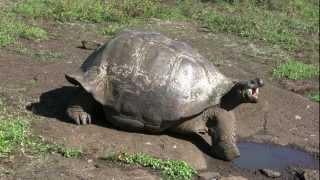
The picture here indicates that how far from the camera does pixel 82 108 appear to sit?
7.00m

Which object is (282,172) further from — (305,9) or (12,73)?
(305,9)

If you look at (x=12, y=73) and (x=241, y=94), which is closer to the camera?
(x=241, y=94)

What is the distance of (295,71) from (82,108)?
4.57 m

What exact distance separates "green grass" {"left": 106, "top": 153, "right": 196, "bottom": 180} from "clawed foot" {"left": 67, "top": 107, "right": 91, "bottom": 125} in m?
0.72

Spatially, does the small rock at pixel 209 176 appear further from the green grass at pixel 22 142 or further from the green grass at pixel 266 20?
the green grass at pixel 266 20

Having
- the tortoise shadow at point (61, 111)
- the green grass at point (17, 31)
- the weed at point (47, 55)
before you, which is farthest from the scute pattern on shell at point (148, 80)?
the green grass at point (17, 31)

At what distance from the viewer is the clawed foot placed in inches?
274

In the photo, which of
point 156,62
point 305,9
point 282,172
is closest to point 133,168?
point 156,62

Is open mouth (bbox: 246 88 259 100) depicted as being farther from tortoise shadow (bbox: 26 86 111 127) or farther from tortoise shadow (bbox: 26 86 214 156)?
tortoise shadow (bbox: 26 86 111 127)

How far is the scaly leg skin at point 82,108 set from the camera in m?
6.96

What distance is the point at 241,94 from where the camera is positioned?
22.9 ft

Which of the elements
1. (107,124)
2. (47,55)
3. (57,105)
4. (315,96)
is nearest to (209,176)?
(107,124)

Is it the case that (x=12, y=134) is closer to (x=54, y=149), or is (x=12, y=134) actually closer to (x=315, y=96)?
(x=54, y=149)

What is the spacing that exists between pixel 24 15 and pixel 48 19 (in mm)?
373
